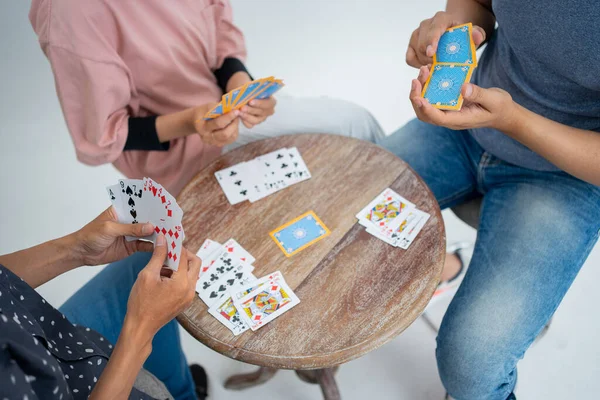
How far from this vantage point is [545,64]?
55.0 inches

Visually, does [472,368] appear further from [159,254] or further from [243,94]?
[243,94]

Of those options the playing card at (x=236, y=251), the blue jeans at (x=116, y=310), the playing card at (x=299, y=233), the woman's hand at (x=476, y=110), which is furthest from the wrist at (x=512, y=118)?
the blue jeans at (x=116, y=310)

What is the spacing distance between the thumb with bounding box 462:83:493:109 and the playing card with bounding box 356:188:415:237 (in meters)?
0.36

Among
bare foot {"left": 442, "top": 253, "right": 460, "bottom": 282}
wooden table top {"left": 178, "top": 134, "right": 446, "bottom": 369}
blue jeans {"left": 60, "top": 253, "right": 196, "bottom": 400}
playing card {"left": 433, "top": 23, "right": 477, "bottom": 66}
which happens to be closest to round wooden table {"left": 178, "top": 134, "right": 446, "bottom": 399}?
wooden table top {"left": 178, "top": 134, "right": 446, "bottom": 369}

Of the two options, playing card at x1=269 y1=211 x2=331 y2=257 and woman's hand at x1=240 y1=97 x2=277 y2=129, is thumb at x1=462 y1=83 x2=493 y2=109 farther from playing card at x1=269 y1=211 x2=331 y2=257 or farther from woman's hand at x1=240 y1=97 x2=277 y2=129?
woman's hand at x1=240 y1=97 x2=277 y2=129

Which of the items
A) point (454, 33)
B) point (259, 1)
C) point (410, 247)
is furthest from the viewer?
point (259, 1)

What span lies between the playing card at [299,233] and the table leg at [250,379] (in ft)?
2.63

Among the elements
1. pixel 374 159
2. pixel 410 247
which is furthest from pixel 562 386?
pixel 374 159

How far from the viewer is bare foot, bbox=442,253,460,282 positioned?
85.4 inches

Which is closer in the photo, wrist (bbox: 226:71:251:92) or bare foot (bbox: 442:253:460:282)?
wrist (bbox: 226:71:251:92)

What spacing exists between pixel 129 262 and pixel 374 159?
2.94ft

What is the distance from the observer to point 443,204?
1753mm

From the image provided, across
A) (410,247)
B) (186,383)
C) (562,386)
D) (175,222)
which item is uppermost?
(175,222)

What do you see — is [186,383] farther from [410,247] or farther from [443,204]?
[443,204]
